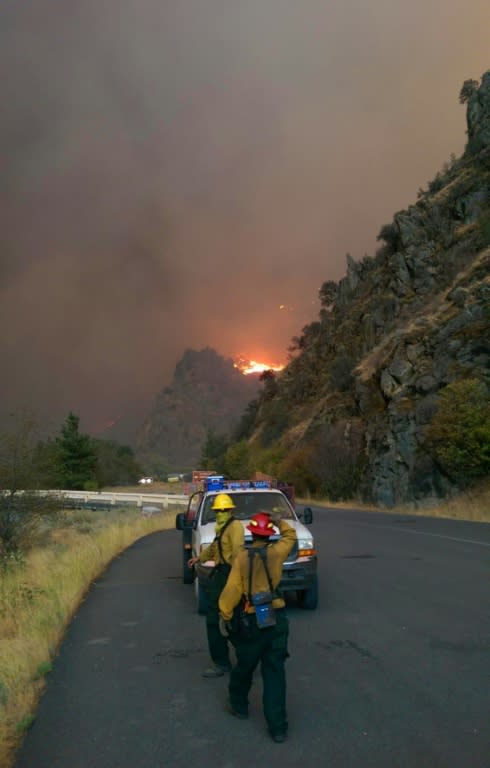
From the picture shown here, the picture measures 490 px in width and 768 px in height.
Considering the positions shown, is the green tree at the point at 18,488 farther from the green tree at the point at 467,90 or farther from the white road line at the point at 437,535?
the green tree at the point at 467,90

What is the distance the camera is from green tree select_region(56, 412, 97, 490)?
74062 millimetres

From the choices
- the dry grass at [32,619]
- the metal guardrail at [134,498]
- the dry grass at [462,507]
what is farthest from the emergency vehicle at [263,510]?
the metal guardrail at [134,498]

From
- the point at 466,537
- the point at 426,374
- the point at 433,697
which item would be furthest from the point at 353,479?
the point at 433,697

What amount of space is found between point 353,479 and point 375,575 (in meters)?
33.1

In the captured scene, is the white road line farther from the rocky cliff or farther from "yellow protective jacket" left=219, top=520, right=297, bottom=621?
"yellow protective jacket" left=219, top=520, right=297, bottom=621

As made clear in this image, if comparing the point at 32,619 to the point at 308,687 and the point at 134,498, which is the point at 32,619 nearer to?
the point at 308,687

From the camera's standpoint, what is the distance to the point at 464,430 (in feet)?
93.8

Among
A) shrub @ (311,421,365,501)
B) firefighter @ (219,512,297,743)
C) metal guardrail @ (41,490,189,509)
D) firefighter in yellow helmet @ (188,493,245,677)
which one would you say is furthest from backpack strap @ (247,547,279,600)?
shrub @ (311,421,365,501)

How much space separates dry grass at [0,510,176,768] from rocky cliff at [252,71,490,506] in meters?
20.9

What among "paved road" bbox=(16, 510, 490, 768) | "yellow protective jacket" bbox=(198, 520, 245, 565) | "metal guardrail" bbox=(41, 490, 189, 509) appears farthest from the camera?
"metal guardrail" bbox=(41, 490, 189, 509)

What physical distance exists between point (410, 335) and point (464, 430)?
1283 centimetres

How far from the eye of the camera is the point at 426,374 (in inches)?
1441

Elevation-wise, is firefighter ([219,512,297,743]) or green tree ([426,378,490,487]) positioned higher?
green tree ([426,378,490,487])

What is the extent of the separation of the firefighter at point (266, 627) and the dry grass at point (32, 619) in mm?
1736
